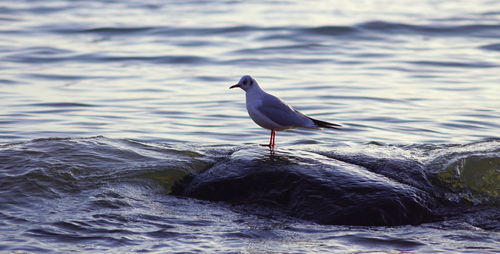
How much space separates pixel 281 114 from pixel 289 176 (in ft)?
3.57

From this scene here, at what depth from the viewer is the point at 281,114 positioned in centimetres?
682

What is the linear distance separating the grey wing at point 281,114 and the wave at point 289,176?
0.95ft

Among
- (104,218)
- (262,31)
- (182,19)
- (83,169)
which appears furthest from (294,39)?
(104,218)

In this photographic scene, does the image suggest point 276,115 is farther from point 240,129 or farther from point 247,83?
point 240,129

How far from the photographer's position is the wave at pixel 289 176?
5613mm

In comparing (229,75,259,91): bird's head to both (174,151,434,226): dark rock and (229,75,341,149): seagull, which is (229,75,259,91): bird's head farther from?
(174,151,434,226): dark rock

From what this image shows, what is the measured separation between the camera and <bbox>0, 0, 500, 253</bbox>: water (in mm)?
5383

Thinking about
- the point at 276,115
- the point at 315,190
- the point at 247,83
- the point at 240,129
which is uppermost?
the point at 247,83

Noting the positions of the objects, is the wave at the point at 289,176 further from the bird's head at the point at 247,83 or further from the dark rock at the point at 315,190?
the bird's head at the point at 247,83

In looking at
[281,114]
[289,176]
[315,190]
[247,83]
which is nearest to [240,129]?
[247,83]

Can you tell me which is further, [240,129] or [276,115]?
[240,129]

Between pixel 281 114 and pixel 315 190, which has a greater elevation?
pixel 281 114

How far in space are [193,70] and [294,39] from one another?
3.52 meters

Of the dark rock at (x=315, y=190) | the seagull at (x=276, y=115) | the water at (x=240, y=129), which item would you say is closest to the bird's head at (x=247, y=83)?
the seagull at (x=276, y=115)
